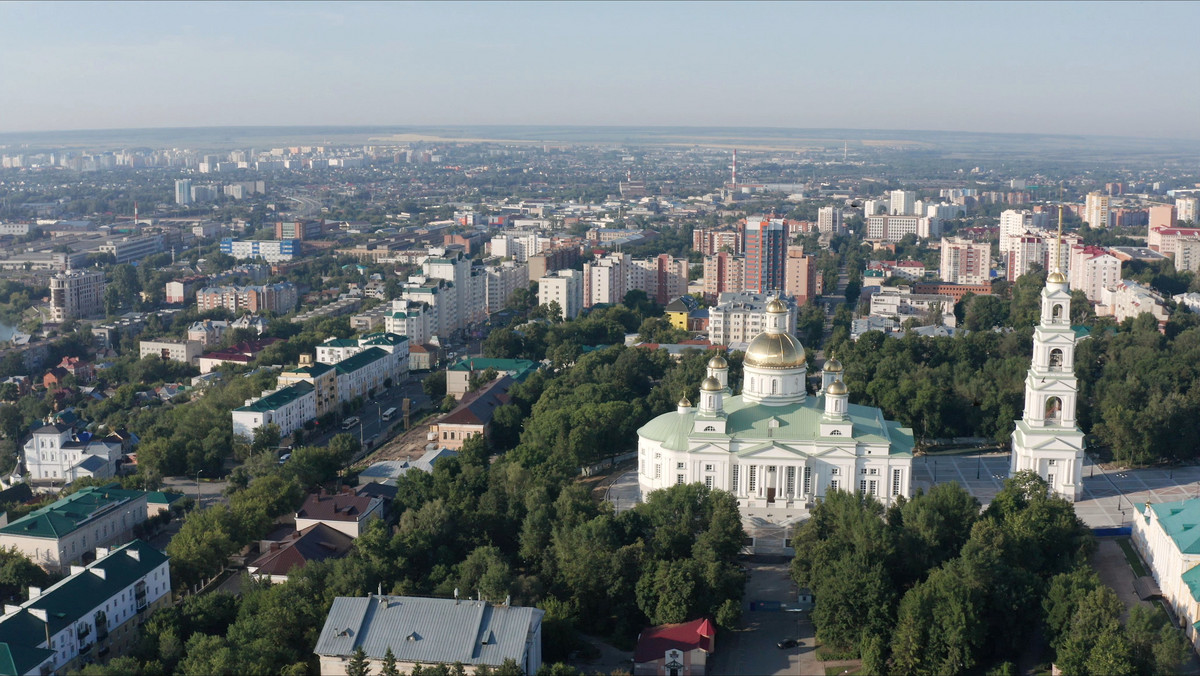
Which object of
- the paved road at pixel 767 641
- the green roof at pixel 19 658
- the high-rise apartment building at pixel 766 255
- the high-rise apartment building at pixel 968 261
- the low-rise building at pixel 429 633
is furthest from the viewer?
the high-rise apartment building at pixel 968 261

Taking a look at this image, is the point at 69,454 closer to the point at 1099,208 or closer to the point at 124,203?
the point at 1099,208

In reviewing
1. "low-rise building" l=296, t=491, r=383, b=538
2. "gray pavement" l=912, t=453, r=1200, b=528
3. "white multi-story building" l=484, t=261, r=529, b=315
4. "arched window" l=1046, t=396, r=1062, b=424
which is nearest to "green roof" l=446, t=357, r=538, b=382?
"low-rise building" l=296, t=491, r=383, b=538

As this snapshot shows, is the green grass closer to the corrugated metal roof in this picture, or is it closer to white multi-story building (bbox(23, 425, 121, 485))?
the corrugated metal roof

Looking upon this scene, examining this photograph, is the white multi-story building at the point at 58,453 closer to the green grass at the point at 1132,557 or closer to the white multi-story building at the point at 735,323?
the white multi-story building at the point at 735,323

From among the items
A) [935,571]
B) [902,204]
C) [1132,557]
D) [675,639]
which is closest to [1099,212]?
[902,204]

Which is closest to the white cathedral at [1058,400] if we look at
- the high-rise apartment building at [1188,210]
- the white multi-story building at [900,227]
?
the white multi-story building at [900,227]

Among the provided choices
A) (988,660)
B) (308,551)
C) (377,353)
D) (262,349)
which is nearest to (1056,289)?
(988,660)
